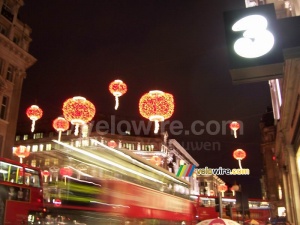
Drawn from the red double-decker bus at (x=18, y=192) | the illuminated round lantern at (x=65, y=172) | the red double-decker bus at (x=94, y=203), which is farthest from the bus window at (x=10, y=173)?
the illuminated round lantern at (x=65, y=172)

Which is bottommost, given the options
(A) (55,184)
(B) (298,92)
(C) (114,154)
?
(A) (55,184)

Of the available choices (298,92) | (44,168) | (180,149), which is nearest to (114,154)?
(44,168)

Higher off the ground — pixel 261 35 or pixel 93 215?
pixel 261 35

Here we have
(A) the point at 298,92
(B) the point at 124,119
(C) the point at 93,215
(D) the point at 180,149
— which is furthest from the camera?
(D) the point at 180,149

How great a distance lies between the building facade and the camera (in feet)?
93.5

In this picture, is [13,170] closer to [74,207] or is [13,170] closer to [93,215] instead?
[74,207]

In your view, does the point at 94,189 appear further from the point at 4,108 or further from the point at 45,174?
the point at 4,108

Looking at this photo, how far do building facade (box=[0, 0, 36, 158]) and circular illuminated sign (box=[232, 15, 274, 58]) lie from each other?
27.3 meters

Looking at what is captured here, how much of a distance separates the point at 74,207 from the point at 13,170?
2.61 m

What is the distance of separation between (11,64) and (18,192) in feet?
72.6

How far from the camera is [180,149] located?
8631 cm

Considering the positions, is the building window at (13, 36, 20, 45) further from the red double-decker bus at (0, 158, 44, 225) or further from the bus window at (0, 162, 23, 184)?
the bus window at (0, 162, 23, 184)

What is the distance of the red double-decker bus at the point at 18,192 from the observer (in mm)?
10570

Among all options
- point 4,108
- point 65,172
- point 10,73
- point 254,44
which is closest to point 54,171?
point 65,172
